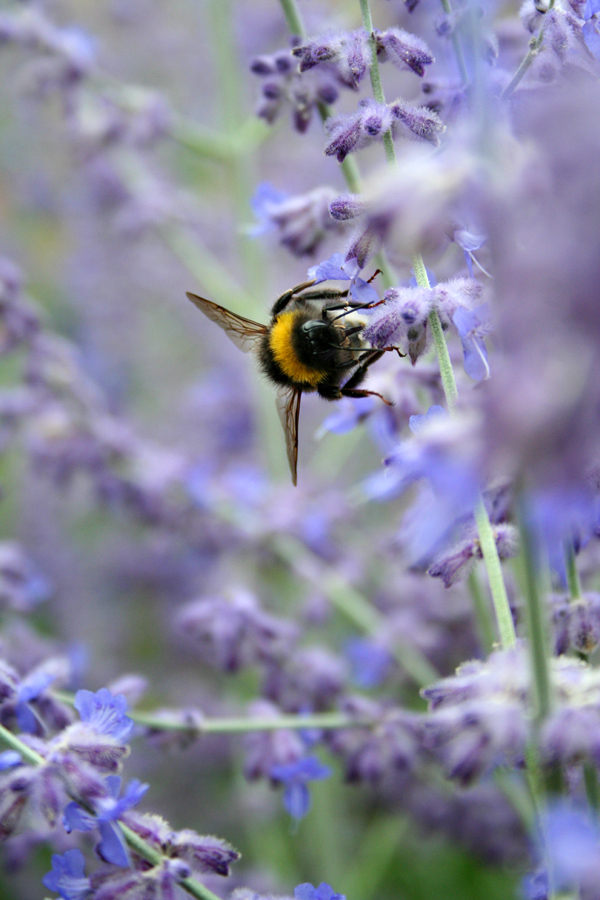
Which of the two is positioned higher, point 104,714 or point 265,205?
point 265,205

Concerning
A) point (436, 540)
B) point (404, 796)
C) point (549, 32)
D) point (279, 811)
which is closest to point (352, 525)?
point (404, 796)

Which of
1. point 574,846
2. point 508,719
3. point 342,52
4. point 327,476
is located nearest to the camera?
point 574,846

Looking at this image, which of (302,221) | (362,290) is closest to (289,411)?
(302,221)

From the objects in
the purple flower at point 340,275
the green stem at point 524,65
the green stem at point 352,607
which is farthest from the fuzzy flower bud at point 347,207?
the green stem at point 352,607

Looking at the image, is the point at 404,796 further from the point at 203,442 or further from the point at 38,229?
the point at 38,229

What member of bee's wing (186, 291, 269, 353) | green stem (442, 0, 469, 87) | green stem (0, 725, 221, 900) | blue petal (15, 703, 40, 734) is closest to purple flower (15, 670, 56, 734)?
blue petal (15, 703, 40, 734)

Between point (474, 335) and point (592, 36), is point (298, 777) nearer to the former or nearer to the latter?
point (474, 335)

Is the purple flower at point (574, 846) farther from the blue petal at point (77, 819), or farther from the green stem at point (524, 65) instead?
the green stem at point (524, 65)
